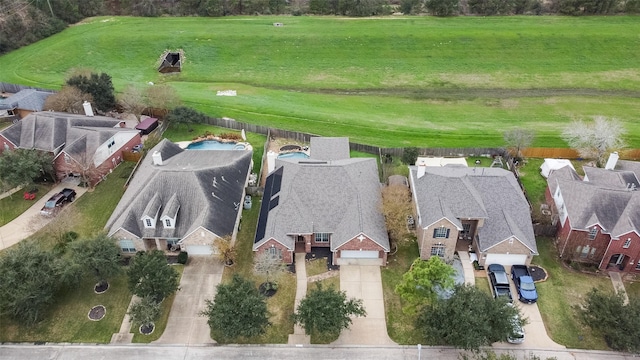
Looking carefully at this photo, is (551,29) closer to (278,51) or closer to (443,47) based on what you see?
(443,47)

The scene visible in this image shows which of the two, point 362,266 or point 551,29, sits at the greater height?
point 551,29

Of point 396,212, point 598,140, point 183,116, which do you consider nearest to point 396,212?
point 396,212

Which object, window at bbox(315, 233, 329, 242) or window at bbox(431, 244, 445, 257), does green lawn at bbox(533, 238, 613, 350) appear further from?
window at bbox(315, 233, 329, 242)

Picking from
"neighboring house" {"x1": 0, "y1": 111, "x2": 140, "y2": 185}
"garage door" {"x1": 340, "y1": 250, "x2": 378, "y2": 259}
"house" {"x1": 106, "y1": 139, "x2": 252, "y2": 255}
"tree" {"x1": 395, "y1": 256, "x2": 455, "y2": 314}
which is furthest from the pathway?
"neighboring house" {"x1": 0, "y1": 111, "x2": 140, "y2": 185}

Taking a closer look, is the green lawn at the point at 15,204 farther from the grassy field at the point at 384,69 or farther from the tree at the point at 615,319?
the tree at the point at 615,319

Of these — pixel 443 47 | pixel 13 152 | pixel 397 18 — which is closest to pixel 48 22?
pixel 13 152

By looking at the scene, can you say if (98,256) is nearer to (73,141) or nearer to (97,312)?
(97,312)
